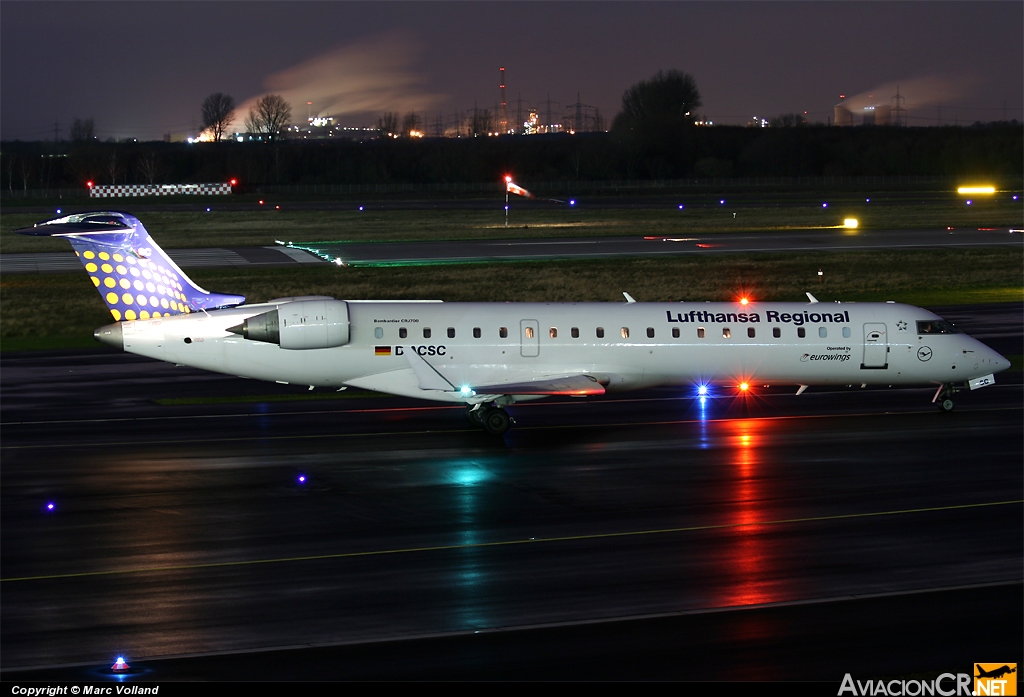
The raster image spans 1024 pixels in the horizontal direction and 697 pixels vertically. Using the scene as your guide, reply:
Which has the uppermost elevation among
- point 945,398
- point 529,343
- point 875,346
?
point 529,343

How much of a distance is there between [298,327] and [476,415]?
15.0 feet

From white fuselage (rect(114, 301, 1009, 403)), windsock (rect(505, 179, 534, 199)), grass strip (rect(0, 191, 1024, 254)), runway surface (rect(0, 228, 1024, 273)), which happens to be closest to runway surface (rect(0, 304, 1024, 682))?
white fuselage (rect(114, 301, 1009, 403))

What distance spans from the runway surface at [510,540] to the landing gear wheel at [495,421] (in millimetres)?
736

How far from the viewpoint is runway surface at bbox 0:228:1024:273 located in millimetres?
59812

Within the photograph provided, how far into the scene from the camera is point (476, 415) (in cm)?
2444

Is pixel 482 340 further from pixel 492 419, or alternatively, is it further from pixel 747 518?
pixel 747 518

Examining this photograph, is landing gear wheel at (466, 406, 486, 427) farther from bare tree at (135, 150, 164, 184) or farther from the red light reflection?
bare tree at (135, 150, 164, 184)

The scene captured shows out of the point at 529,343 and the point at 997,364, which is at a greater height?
the point at 529,343

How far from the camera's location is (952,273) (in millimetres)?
55062

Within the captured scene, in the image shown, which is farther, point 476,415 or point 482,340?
point 482,340

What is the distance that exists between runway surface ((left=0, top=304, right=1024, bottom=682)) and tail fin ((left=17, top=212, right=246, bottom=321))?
2.98 meters

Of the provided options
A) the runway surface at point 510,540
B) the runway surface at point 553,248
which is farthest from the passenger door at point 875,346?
the runway surface at point 553,248

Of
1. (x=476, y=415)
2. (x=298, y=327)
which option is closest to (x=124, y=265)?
(x=298, y=327)

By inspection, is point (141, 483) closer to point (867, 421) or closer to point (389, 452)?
point (389, 452)
